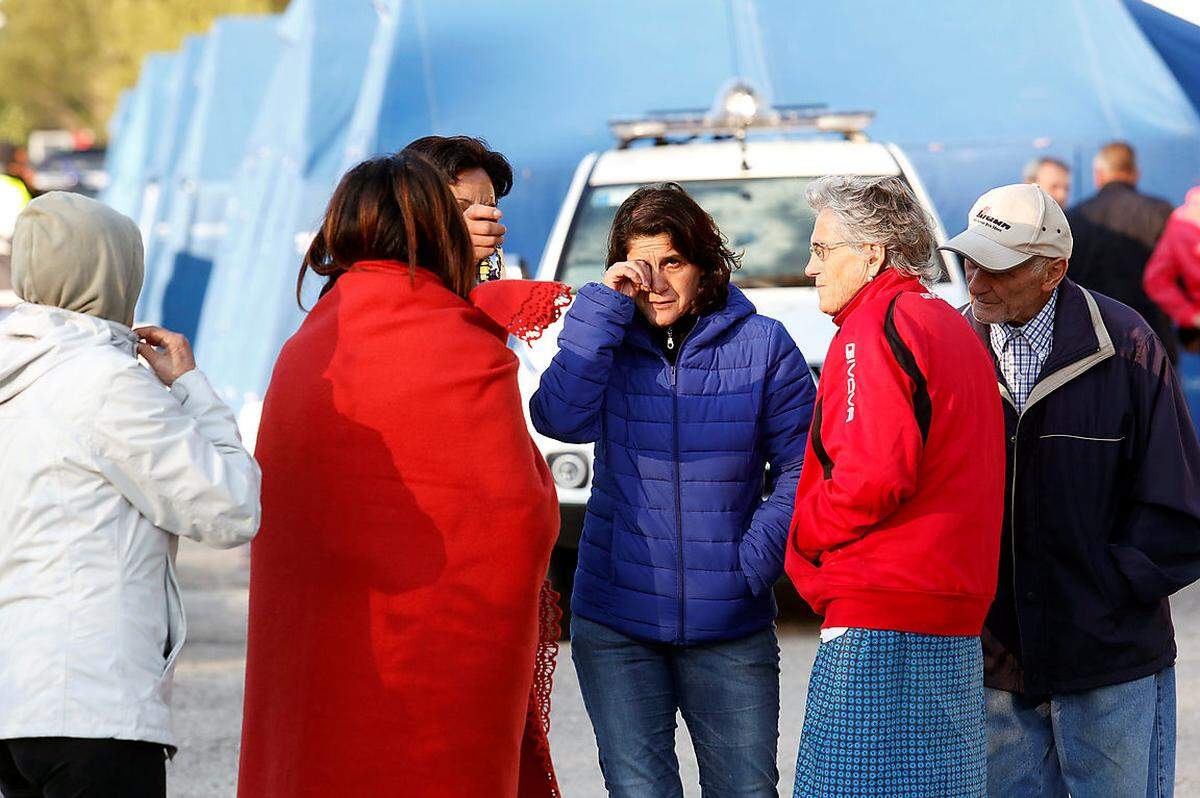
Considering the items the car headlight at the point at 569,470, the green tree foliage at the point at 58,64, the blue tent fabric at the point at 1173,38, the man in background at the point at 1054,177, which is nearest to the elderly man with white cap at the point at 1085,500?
the car headlight at the point at 569,470

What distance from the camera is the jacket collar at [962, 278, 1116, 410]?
12.2 feet

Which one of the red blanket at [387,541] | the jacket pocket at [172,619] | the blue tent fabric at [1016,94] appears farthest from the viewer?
the blue tent fabric at [1016,94]

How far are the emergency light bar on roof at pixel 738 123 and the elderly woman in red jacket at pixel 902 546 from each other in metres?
4.87

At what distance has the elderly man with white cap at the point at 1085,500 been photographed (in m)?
3.70

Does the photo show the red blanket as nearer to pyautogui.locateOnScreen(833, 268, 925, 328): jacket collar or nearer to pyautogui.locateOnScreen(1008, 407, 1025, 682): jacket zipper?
pyautogui.locateOnScreen(833, 268, 925, 328): jacket collar

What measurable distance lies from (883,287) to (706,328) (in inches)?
20.7

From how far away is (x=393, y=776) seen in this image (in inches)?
130

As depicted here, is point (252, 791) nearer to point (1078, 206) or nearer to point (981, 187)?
point (1078, 206)

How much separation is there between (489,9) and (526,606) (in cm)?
793

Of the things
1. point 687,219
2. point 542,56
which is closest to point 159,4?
point 542,56

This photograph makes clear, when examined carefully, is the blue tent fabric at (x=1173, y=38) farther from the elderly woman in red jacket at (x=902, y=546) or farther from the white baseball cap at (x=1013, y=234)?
the elderly woman in red jacket at (x=902, y=546)

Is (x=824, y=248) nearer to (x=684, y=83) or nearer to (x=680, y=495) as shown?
(x=680, y=495)

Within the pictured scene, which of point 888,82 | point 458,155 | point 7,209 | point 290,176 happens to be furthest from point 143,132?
point 458,155

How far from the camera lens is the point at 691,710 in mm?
3912
